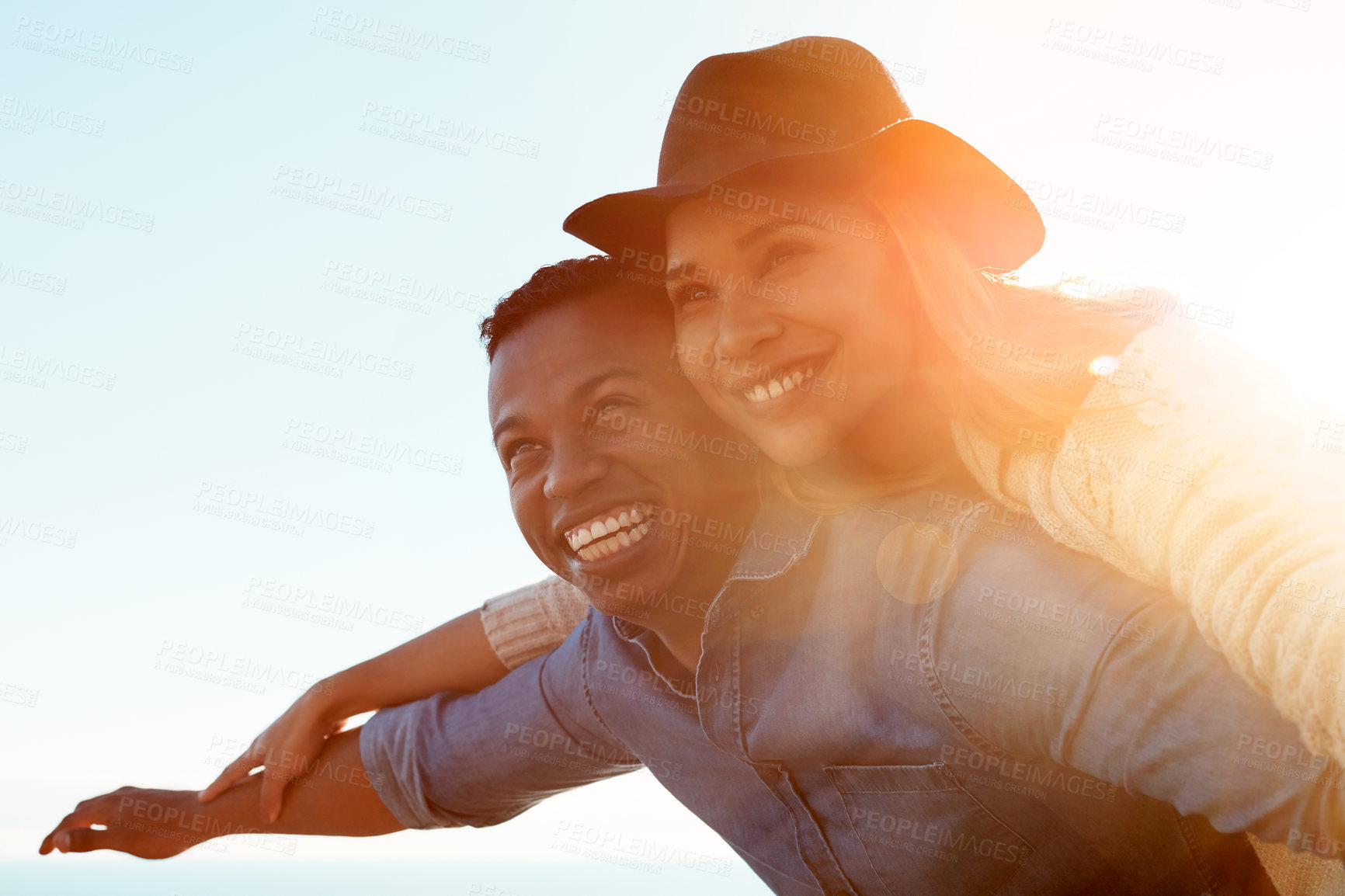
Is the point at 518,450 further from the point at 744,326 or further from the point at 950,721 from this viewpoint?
the point at 950,721

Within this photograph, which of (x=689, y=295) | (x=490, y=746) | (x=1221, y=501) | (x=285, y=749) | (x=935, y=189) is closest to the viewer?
(x=1221, y=501)

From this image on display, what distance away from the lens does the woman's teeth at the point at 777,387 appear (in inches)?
83.7

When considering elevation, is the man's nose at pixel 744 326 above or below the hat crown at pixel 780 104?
below

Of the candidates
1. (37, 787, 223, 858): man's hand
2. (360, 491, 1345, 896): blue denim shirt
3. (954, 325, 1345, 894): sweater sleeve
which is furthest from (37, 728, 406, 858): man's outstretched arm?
(954, 325, 1345, 894): sweater sleeve

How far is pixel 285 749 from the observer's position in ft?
10.5

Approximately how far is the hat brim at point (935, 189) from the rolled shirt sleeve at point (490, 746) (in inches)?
59.5

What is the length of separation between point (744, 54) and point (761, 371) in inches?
33.2

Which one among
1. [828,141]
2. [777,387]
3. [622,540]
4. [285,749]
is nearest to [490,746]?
[285,749]

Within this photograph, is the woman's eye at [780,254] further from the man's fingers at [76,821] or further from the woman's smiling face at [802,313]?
the man's fingers at [76,821]

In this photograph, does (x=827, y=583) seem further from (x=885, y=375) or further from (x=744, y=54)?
(x=744, y=54)

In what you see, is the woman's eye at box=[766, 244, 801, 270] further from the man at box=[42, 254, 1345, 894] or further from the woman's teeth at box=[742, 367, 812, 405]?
the man at box=[42, 254, 1345, 894]

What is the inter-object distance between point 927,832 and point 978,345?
1.18 m

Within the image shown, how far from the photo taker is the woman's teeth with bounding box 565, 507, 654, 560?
2463 millimetres

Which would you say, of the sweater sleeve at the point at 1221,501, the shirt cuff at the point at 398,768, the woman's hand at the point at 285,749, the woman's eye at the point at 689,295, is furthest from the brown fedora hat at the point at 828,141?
the woman's hand at the point at 285,749
